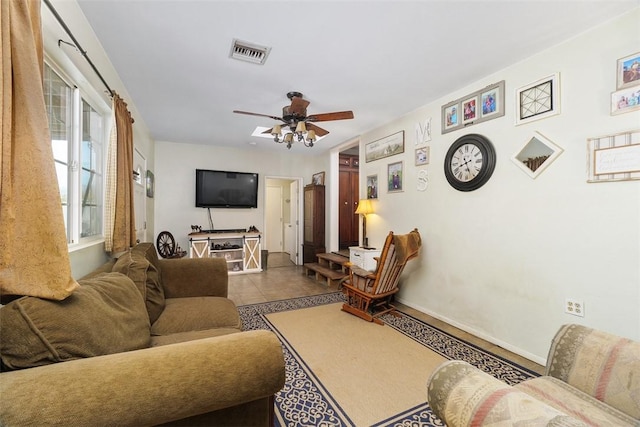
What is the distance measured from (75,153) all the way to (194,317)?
4.64ft

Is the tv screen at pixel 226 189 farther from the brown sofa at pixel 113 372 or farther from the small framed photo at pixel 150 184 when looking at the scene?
the brown sofa at pixel 113 372

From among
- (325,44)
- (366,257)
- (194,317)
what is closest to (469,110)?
(325,44)

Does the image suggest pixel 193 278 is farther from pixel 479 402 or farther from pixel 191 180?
pixel 191 180

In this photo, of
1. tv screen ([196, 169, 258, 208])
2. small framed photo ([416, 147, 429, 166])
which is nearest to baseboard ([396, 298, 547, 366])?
small framed photo ([416, 147, 429, 166])

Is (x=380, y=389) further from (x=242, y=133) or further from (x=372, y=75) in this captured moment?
(x=242, y=133)

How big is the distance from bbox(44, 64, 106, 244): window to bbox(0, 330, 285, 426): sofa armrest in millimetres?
1299

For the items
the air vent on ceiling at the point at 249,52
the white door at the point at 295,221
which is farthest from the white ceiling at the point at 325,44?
the white door at the point at 295,221

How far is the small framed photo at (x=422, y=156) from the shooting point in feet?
10.7

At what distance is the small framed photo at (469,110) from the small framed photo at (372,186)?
1535 mm

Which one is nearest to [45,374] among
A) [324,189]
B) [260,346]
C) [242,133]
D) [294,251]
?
[260,346]

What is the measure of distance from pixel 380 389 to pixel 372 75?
2.64m

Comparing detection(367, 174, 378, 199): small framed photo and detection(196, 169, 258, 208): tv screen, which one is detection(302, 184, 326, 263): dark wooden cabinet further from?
detection(367, 174, 378, 199): small framed photo

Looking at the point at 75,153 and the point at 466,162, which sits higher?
the point at 466,162

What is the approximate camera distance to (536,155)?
2.25 m
